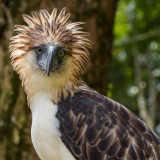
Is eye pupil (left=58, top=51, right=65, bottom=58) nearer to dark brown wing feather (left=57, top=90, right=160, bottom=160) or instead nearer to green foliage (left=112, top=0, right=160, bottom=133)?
dark brown wing feather (left=57, top=90, right=160, bottom=160)

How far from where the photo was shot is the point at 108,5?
6.18 meters

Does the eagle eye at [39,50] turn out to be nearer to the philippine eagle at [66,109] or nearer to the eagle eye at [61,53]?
the philippine eagle at [66,109]

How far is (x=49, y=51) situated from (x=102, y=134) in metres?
1.01

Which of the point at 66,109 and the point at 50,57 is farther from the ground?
the point at 50,57

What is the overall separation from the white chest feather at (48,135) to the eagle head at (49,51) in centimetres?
35

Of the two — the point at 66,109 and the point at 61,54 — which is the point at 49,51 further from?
the point at 66,109

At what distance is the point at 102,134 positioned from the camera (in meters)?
4.23

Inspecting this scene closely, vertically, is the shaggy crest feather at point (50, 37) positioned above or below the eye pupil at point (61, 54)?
above

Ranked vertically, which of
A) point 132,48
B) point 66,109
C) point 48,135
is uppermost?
point 132,48

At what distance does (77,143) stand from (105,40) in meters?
2.30

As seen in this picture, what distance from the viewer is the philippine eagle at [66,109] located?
4230mm

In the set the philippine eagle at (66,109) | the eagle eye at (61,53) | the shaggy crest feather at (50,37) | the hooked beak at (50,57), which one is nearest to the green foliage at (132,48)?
the shaggy crest feather at (50,37)

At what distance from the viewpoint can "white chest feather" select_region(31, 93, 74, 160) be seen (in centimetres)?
423

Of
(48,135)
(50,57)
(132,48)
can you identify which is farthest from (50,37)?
(132,48)
